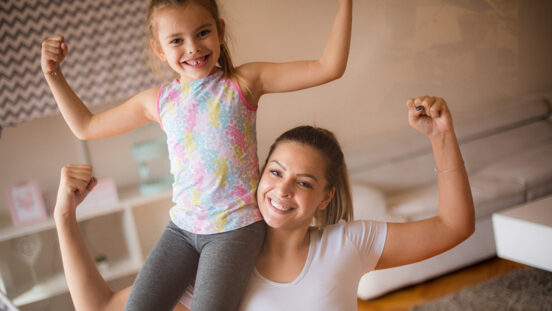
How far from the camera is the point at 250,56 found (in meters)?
1.95

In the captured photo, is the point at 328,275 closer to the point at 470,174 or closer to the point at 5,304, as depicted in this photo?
the point at 5,304

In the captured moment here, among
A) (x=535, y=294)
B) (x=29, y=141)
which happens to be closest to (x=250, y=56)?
(x=29, y=141)

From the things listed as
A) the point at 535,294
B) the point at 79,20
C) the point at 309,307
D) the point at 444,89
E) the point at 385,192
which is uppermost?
the point at 79,20

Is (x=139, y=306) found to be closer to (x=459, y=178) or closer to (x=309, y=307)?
(x=309, y=307)

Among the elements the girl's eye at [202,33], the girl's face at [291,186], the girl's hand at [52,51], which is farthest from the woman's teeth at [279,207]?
the girl's hand at [52,51]

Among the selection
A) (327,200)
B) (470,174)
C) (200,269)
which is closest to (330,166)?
(327,200)

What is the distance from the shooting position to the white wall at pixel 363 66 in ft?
6.53

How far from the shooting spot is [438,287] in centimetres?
214

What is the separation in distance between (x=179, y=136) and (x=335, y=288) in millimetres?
422

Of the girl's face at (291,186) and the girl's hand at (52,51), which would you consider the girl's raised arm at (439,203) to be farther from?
the girl's hand at (52,51)

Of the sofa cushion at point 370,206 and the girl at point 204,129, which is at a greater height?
the girl at point 204,129

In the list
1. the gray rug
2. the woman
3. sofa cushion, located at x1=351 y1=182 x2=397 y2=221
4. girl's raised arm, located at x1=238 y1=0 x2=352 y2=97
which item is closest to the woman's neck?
the woman

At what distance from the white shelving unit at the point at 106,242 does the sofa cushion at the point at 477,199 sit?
1042mm

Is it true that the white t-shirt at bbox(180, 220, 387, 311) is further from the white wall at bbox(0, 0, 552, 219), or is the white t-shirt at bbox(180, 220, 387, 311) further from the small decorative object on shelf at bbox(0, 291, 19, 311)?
the small decorative object on shelf at bbox(0, 291, 19, 311)
